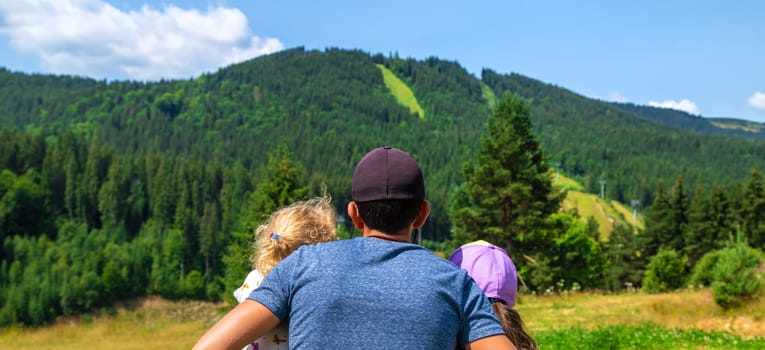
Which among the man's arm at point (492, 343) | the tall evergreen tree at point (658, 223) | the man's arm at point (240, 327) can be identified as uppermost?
the man's arm at point (240, 327)

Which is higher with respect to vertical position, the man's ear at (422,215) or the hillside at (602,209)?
the man's ear at (422,215)

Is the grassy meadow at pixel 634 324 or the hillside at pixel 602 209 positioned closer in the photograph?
the grassy meadow at pixel 634 324

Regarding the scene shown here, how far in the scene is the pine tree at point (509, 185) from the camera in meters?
26.4

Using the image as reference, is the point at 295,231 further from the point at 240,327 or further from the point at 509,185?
the point at 509,185

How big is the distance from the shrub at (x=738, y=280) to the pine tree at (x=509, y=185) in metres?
11.6

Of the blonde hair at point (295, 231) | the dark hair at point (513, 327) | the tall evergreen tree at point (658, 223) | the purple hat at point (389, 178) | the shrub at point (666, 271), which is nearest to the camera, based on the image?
the purple hat at point (389, 178)

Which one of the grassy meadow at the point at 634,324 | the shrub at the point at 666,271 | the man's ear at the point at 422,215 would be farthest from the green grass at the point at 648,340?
the shrub at the point at 666,271

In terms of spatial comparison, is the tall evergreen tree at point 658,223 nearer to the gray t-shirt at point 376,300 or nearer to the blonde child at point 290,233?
the blonde child at point 290,233

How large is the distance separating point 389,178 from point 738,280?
1487cm

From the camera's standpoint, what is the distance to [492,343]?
1.94m

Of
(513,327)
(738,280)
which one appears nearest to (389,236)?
(513,327)

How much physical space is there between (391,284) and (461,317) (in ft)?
0.92

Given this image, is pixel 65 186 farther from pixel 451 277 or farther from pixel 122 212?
pixel 451 277

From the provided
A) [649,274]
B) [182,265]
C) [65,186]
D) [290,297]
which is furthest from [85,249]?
[290,297]
